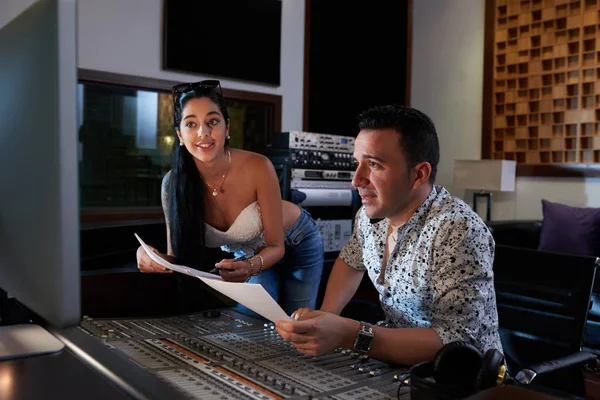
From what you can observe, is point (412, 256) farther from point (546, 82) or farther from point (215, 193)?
point (546, 82)

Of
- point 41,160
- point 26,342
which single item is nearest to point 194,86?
point 41,160

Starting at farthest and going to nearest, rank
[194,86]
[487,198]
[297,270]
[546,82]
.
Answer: [487,198], [546,82], [297,270], [194,86]

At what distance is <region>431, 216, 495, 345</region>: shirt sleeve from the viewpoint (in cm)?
117

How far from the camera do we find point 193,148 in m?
2.02

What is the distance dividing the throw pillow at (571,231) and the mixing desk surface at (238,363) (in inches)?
134

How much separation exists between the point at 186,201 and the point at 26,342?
3.55 ft

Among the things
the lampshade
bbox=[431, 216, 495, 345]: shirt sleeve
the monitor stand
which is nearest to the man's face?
bbox=[431, 216, 495, 345]: shirt sleeve

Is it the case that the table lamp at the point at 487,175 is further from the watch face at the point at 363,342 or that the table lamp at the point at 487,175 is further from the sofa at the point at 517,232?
the watch face at the point at 363,342

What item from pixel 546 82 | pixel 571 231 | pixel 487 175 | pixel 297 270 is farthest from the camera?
pixel 546 82

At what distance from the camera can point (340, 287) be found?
5.28 feet

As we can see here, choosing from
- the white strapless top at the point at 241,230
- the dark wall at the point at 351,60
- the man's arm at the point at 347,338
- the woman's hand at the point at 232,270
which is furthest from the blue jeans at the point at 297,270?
the dark wall at the point at 351,60

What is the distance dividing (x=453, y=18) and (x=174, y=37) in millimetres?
3067

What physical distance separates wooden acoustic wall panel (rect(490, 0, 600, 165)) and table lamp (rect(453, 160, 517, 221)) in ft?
1.21

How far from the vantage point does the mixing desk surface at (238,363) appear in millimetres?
842
